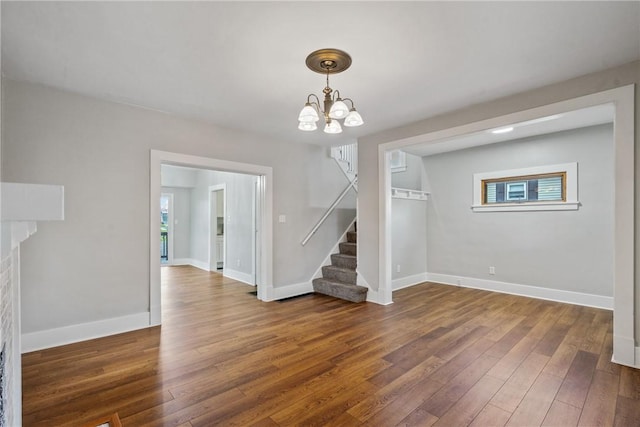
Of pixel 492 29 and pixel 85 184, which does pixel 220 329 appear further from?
pixel 492 29

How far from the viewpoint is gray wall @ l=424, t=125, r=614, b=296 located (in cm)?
402

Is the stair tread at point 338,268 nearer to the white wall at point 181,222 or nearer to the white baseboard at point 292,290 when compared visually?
the white baseboard at point 292,290

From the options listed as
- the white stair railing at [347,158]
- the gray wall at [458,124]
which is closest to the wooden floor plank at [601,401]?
the gray wall at [458,124]

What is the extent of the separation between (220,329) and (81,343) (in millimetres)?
1258

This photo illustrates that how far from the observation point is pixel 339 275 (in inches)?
192

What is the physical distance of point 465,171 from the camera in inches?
210

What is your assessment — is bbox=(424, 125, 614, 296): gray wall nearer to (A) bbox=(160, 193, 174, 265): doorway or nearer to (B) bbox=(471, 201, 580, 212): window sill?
(B) bbox=(471, 201, 580, 212): window sill

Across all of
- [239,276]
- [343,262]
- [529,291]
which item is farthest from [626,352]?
[239,276]

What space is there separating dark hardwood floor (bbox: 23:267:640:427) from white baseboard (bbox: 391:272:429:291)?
4.09 feet

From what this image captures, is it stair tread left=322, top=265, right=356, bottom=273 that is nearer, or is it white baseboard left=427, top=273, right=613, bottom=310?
white baseboard left=427, top=273, right=613, bottom=310

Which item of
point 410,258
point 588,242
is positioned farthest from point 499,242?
point 410,258

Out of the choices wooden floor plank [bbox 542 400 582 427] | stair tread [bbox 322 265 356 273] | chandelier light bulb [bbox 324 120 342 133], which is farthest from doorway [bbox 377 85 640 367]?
stair tread [bbox 322 265 356 273]

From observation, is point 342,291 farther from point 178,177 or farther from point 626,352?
point 178,177

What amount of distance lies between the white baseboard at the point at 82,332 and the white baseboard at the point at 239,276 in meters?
2.40
